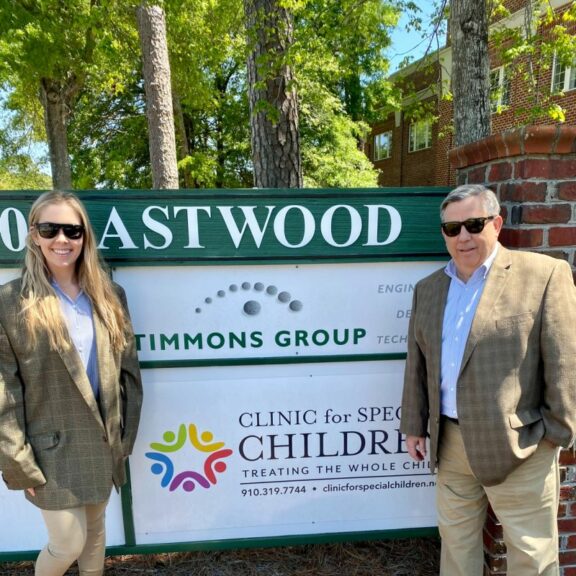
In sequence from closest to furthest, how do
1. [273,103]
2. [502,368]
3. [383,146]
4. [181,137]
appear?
[502,368] → [273,103] → [181,137] → [383,146]

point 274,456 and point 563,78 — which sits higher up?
point 563,78

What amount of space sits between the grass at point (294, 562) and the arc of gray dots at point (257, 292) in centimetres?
135

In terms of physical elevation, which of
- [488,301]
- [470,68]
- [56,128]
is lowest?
[488,301]

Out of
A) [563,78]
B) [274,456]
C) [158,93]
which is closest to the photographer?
[274,456]

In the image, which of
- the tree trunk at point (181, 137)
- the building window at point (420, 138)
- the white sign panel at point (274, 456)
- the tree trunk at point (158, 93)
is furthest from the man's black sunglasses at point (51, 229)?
the building window at point (420, 138)

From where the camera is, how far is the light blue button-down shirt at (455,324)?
1676 mm

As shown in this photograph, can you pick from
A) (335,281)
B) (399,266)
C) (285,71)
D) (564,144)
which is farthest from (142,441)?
(285,71)

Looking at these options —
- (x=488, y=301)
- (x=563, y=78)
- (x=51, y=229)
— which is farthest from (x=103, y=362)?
(x=563, y=78)

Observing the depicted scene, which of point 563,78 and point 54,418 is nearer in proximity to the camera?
point 54,418

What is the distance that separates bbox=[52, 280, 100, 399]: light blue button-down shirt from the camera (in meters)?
1.70

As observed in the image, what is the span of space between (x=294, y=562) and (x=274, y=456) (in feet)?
2.18

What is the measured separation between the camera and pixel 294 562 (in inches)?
98.2

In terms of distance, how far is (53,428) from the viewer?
1.71m

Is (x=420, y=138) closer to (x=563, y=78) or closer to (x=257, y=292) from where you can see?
(x=563, y=78)
